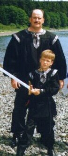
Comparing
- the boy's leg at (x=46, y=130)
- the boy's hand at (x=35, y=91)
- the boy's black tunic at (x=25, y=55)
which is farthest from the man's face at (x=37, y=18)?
the boy's leg at (x=46, y=130)

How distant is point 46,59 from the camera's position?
5738 mm

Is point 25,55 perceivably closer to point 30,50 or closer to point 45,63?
point 30,50

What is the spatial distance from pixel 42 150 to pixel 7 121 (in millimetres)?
2367

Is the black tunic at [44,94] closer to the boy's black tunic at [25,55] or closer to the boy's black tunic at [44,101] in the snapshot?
the boy's black tunic at [44,101]

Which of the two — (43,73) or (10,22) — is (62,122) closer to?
(43,73)

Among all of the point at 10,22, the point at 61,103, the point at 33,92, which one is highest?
the point at 33,92

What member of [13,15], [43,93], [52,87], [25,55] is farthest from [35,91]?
[13,15]

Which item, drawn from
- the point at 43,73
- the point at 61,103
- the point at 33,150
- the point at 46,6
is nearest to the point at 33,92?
the point at 43,73

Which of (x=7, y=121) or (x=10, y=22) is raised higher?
(x=7, y=121)

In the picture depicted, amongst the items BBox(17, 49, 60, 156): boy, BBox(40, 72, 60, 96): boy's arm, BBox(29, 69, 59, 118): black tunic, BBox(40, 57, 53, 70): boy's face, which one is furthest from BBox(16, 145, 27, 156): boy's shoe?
BBox(40, 57, 53, 70): boy's face

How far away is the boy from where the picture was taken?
5750 mm

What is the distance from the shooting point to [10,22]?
128125 mm

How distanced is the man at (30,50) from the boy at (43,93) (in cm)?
15

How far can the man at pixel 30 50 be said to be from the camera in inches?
227
